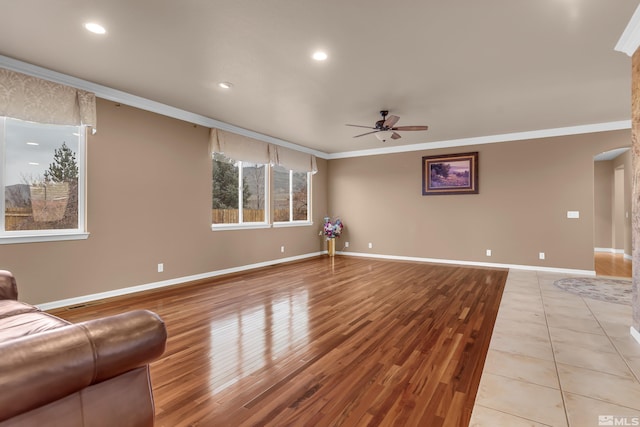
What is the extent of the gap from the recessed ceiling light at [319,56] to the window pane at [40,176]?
315 centimetres

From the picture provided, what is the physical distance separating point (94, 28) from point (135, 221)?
8.19 feet

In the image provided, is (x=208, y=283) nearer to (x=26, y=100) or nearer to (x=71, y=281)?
(x=71, y=281)

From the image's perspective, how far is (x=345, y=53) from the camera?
10.2ft

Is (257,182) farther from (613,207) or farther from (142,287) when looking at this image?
(613,207)

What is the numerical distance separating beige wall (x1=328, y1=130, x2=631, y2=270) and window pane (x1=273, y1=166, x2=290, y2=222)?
5.78ft

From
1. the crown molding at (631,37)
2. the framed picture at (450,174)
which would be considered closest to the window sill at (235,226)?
the framed picture at (450,174)

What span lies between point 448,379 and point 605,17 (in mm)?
3184

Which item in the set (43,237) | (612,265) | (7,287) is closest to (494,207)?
(612,265)

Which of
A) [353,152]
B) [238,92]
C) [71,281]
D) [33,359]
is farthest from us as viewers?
[353,152]

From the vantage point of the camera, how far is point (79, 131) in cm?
387

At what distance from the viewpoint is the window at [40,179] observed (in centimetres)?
337

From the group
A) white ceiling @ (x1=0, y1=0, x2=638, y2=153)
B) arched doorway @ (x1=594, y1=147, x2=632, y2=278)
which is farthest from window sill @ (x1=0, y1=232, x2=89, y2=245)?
arched doorway @ (x1=594, y1=147, x2=632, y2=278)

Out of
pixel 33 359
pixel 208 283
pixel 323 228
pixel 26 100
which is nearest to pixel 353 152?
pixel 323 228

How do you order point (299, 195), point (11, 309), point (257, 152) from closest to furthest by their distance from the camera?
point (11, 309) < point (257, 152) < point (299, 195)
